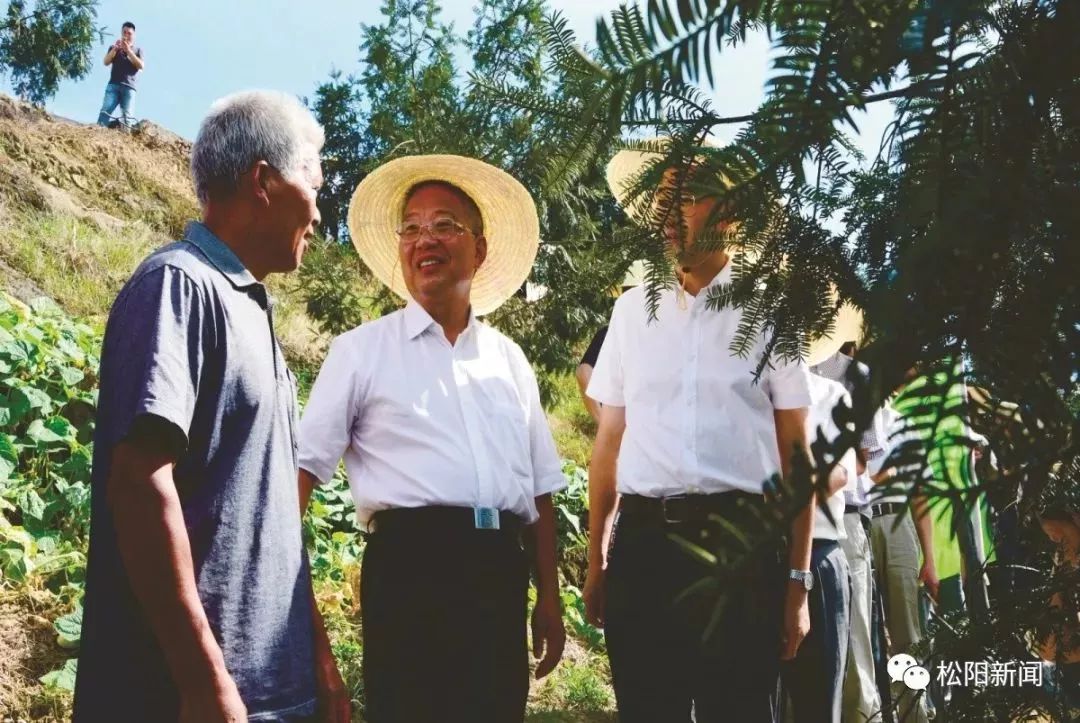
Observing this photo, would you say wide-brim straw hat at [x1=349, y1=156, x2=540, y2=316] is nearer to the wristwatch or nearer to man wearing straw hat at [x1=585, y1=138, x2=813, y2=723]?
man wearing straw hat at [x1=585, y1=138, x2=813, y2=723]

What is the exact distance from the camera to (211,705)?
149 centimetres

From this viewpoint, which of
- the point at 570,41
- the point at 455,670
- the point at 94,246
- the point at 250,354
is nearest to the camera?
the point at 570,41

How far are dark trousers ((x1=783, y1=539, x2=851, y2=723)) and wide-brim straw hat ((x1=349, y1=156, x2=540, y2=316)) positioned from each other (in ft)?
5.04

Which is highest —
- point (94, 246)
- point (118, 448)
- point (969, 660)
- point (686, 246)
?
point (94, 246)

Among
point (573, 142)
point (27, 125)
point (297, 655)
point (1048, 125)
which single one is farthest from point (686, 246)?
point (27, 125)

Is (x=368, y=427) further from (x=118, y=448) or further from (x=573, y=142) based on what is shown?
(x=573, y=142)

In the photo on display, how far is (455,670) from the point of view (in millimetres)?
2518

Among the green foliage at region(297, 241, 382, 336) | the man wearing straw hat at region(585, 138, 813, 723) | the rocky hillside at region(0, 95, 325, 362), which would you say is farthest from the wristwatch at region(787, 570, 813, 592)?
the rocky hillside at region(0, 95, 325, 362)

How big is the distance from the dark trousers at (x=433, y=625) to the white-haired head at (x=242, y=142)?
1.11 metres

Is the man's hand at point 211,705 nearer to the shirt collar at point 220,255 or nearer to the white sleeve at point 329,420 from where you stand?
the shirt collar at point 220,255

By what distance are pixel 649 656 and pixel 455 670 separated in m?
0.56

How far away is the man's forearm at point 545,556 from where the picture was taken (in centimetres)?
290

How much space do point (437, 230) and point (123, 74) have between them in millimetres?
14963

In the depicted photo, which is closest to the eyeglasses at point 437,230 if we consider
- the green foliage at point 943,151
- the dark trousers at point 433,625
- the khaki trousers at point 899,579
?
the dark trousers at point 433,625
